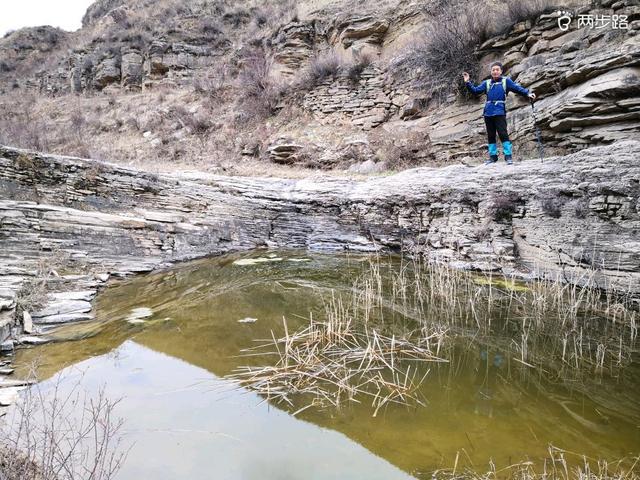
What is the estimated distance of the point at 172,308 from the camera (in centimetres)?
567

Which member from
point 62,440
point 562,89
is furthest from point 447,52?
point 62,440

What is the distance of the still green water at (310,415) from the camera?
2477mm

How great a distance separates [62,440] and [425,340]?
10.6 ft

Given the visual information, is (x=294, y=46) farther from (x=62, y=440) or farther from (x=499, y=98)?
(x=62, y=440)

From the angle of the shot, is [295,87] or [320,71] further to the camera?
[295,87]

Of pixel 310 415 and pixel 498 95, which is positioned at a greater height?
pixel 498 95

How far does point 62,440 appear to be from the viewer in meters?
2.55

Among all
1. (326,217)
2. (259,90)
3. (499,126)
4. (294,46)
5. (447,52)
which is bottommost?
(326,217)

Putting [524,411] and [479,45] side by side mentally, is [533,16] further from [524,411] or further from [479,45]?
[524,411]

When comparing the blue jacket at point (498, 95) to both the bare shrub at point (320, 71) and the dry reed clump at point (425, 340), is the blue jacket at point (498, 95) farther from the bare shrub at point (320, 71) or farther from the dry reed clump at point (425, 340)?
the bare shrub at point (320, 71)

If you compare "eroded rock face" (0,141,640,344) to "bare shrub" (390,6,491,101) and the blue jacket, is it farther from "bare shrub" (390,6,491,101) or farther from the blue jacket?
"bare shrub" (390,6,491,101)

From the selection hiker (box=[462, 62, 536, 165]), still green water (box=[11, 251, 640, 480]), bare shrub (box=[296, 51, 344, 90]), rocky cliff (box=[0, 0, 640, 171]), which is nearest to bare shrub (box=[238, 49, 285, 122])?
rocky cliff (box=[0, 0, 640, 171])

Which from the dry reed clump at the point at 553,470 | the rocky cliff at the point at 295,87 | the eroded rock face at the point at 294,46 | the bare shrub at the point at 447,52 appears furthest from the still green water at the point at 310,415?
the eroded rock face at the point at 294,46

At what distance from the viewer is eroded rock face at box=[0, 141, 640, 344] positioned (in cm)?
611
